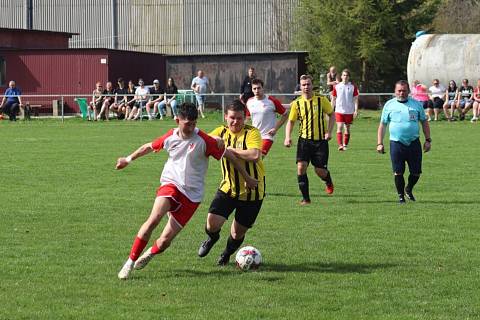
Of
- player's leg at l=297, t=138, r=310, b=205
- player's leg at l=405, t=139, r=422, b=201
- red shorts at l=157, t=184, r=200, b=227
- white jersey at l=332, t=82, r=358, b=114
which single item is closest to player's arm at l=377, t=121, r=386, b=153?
player's leg at l=405, t=139, r=422, b=201

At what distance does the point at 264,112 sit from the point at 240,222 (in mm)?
6104

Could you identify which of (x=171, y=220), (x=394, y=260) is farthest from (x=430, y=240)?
(x=171, y=220)

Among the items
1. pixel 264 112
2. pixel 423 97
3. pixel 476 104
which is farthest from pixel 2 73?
pixel 264 112

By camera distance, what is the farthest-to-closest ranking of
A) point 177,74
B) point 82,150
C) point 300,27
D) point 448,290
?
point 300,27, point 177,74, point 82,150, point 448,290

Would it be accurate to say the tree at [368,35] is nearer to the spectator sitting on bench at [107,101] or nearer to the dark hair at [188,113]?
the spectator sitting on bench at [107,101]

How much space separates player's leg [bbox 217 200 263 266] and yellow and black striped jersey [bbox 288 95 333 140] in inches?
197

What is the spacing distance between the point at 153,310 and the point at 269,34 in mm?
51866

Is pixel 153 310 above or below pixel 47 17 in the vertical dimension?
below

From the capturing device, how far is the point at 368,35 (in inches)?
1895

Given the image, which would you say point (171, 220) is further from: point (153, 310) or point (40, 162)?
point (40, 162)

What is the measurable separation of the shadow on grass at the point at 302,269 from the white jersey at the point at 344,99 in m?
15.5

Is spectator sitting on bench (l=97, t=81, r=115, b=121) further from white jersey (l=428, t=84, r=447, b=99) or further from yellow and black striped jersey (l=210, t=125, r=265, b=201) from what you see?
yellow and black striped jersey (l=210, t=125, r=265, b=201)

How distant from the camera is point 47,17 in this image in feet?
205

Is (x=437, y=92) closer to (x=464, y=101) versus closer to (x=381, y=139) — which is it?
(x=464, y=101)
